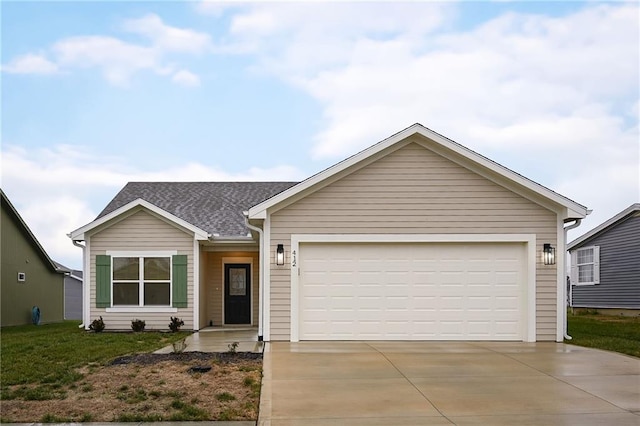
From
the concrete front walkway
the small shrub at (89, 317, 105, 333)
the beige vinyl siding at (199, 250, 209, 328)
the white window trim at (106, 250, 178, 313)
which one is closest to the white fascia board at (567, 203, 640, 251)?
the concrete front walkway

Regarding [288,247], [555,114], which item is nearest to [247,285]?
[288,247]

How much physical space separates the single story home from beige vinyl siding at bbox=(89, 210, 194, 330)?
17.4ft

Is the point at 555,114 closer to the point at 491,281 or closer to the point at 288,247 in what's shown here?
the point at 491,281

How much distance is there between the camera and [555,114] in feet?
62.8

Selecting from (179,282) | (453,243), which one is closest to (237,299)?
(179,282)

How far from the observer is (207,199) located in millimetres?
20906

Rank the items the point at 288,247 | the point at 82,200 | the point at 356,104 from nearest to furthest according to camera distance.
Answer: the point at 288,247
the point at 356,104
the point at 82,200

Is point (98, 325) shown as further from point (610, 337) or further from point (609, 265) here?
point (609, 265)

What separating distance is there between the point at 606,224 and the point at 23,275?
21.6m

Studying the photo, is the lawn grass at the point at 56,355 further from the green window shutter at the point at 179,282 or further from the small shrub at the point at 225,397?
the small shrub at the point at 225,397

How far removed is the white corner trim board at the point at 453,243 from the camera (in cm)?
1300

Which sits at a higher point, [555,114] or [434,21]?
[434,21]

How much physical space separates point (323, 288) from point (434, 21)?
7.55 metres

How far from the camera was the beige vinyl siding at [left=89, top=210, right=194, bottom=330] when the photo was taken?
663 inches
